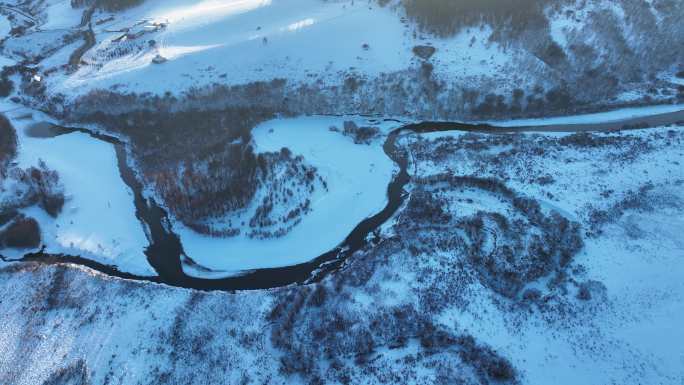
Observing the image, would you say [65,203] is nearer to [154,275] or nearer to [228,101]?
[154,275]

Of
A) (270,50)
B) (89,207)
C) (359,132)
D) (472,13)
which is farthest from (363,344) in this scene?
(472,13)

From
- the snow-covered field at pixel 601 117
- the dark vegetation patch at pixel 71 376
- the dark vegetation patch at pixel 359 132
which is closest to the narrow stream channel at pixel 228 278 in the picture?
the dark vegetation patch at pixel 359 132

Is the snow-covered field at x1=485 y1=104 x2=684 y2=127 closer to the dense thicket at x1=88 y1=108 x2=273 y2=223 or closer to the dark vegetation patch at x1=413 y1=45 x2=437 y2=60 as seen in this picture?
the dark vegetation patch at x1=413 y1=45 x2=437 y2=60

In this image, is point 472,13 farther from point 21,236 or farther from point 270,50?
point 21,236

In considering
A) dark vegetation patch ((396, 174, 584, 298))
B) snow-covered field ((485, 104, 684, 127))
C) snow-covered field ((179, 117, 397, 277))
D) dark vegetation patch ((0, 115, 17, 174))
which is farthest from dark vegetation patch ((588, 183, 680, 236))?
dark vegetation patch ((0, 115, 17, 174))

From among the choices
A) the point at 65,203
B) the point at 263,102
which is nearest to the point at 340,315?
the point at 65,203

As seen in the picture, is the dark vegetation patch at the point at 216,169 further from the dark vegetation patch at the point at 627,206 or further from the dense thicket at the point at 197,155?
the dark vegetation patch at the point at 627,206
